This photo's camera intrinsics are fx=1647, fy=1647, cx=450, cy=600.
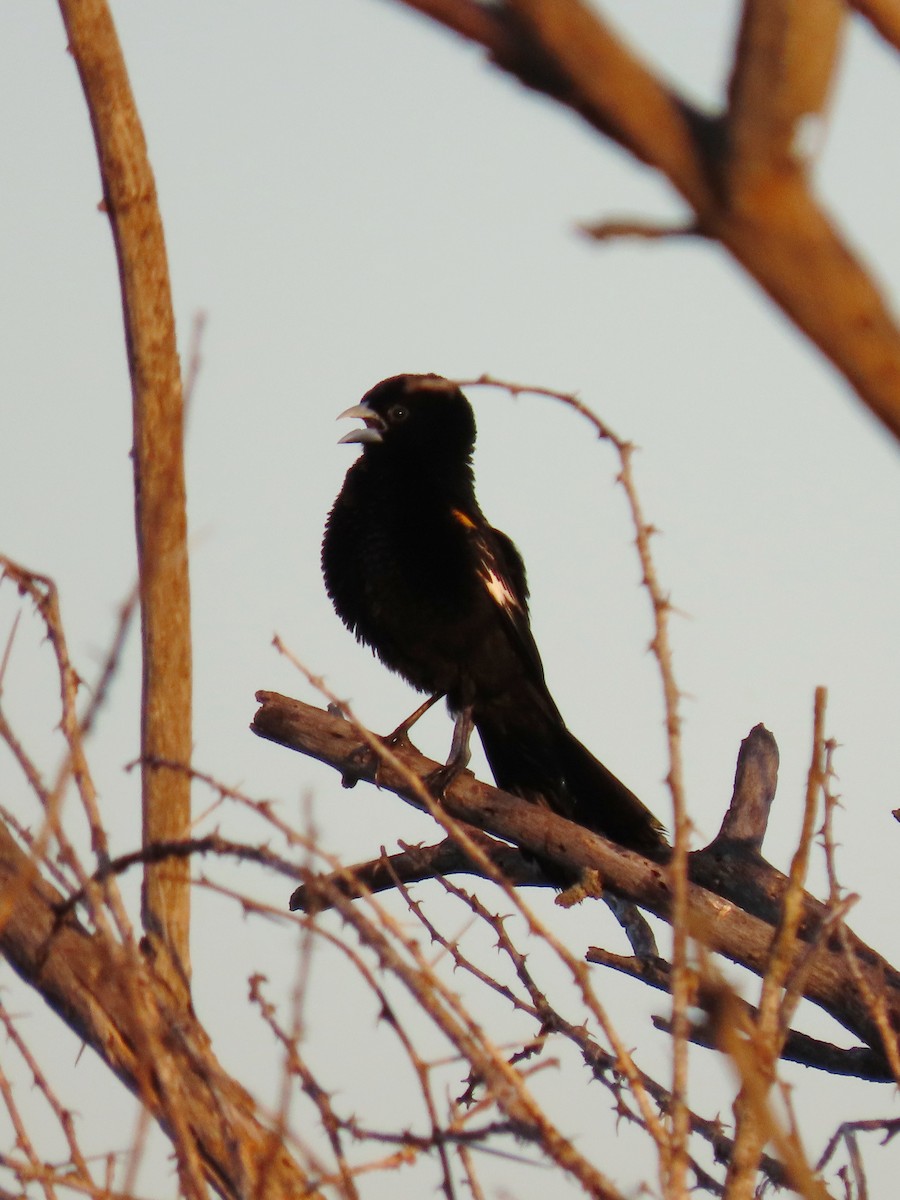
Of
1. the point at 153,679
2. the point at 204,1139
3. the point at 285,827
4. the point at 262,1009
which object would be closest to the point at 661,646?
the point at 285,827

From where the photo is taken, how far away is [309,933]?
6.00ft

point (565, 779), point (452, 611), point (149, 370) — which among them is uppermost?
point (452, 611)

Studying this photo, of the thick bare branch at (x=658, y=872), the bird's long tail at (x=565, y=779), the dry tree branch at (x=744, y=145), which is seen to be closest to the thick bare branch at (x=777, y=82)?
the dry tree branch at (x=744, y=145)

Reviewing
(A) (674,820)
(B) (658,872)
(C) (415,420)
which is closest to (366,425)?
(C) (415,420)

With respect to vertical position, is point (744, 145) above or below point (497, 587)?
below

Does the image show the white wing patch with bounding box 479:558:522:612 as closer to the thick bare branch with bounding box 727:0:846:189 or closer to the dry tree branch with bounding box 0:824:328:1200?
the dry tree branch with bounding box 0:824:328:1200

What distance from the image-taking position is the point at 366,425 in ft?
22.1

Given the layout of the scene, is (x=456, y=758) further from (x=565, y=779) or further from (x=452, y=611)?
(x=452, y=611)

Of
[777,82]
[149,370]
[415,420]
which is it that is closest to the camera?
[777,82]

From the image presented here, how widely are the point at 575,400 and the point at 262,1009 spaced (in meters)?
0.90

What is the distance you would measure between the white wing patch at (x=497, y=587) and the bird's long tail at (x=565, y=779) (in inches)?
16.7

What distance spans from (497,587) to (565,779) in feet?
2.63

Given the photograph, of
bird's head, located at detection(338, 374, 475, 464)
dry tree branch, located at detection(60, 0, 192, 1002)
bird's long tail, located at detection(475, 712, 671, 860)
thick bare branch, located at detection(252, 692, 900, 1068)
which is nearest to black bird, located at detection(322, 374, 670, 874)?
bird's long tail, located at detection(475, 712, 671, 860)

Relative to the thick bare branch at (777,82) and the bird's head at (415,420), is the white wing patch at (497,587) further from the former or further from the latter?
the thick bare branch at (777,82)
